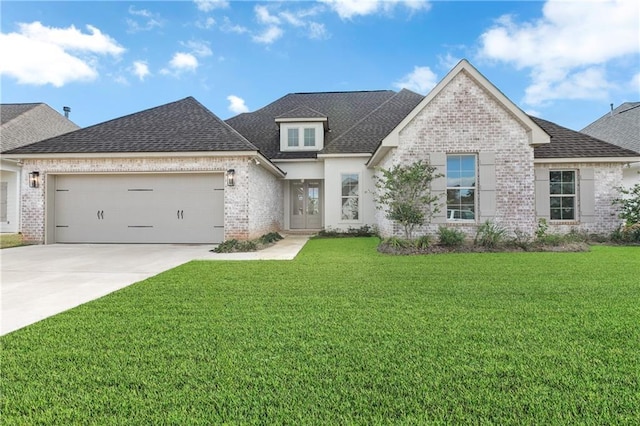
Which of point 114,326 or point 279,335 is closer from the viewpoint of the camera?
point 279,335

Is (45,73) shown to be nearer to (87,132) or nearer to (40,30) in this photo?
Answer: (40,30)

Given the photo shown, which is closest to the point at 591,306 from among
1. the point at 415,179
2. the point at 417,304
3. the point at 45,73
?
the point at 417,304

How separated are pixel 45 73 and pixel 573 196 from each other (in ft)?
76.0

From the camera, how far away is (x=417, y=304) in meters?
4.18

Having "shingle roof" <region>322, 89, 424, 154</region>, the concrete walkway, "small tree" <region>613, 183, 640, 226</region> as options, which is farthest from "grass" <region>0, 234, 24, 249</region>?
"small tree" <region>613, 183, 640, 226</region>

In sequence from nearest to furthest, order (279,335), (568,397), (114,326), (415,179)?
(568,397) < (279,335) < (114,326) < (415,179)

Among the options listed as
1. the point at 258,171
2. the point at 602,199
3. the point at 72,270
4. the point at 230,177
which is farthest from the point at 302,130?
the point at 602,199

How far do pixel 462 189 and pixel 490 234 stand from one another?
5.30ft

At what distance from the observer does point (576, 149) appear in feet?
38.1

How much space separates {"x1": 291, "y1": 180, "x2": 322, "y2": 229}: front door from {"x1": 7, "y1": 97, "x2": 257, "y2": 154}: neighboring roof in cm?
554

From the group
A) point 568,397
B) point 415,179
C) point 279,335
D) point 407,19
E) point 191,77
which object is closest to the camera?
point 568,397

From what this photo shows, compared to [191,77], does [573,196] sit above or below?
below

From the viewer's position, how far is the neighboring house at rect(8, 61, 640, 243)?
10.0 metres

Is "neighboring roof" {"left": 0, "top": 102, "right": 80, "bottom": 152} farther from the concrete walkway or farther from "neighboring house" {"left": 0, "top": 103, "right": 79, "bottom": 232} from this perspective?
the concrete walkway
